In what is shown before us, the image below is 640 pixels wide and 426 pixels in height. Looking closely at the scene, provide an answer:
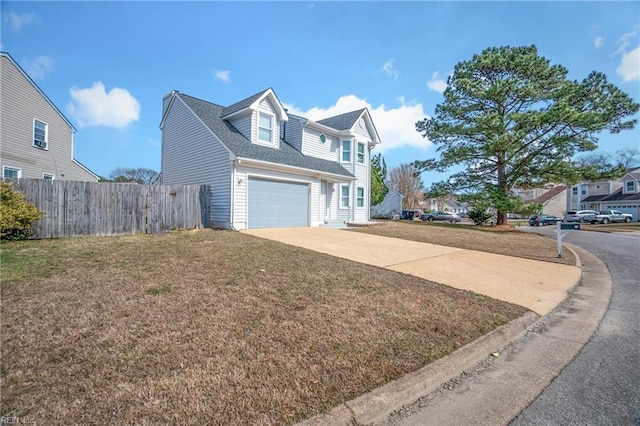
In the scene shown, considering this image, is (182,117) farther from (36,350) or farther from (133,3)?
(36,350)

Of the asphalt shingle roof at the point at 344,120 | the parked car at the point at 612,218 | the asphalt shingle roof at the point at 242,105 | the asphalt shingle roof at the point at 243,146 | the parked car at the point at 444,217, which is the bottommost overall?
the parked car at the point at 444,217

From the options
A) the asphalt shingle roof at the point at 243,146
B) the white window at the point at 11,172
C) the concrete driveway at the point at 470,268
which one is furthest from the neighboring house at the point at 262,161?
the white window at the point at 11,172

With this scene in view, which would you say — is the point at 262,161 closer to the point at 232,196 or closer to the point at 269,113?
the point at 232,196

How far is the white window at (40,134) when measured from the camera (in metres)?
15.9

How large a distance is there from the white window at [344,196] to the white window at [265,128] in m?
5.68

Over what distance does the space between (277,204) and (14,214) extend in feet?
28.4

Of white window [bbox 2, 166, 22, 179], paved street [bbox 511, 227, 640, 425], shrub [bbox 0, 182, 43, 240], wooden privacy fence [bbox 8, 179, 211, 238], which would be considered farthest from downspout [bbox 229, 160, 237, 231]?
paved street [bbox 511, 227, 640, 425]

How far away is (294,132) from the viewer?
17531mm

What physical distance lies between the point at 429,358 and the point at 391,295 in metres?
1.88

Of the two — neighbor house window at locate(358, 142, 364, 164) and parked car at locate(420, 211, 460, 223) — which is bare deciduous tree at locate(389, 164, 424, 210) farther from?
neighbor house window at locate(358, 142, 364, 164)

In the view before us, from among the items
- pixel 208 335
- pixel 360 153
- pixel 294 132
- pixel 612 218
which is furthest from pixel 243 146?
pixel 612 218

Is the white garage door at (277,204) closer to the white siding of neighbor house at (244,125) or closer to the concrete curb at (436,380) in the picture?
the white siding of neighbor house at (244,125)

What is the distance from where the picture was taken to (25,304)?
12.1 ft

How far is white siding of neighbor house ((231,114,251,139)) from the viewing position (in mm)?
14375
